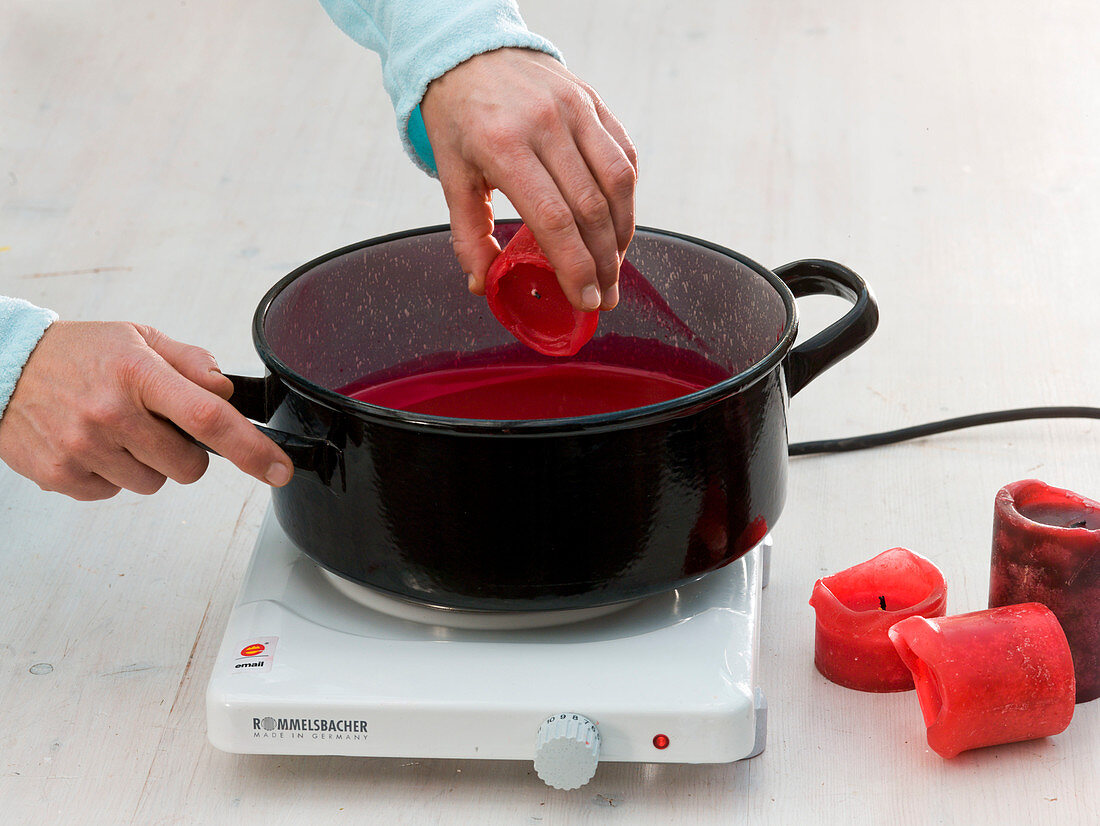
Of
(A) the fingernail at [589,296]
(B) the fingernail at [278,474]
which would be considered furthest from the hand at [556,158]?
(B) the fingernail at [278,474]

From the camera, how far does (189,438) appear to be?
80 cm

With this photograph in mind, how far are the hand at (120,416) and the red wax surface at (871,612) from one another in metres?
0.40

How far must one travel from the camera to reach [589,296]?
2.66ft

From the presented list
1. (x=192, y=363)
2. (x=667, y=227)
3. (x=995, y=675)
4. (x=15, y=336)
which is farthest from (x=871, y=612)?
(x=667, y=227)

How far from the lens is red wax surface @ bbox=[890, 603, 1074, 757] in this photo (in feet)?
2.61

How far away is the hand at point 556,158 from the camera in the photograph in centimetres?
79

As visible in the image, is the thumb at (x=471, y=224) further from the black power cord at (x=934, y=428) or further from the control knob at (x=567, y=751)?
the black power cord at (x=934, y=428)

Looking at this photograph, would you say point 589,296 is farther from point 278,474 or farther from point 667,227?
point 667,227

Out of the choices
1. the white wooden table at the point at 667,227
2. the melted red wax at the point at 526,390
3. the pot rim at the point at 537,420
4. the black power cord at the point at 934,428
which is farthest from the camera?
the black power cord at the point at 934,428

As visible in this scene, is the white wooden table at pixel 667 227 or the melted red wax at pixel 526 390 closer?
the white wooden table at pixel 667 227

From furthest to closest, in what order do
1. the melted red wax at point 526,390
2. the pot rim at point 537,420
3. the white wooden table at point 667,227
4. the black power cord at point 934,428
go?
the black power cord at point 934,428 → the melted red wax at point 526,390 → the white wooden table at point 667,227 → the pot rim at point 537,420

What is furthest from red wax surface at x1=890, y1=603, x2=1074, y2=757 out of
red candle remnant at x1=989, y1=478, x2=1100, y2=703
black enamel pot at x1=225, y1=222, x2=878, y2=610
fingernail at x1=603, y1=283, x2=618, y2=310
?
fingernail at x1=603, y1=283, x2=618, y2=310

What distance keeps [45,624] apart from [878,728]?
645 millimetres

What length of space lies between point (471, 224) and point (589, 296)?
0.11 metres
